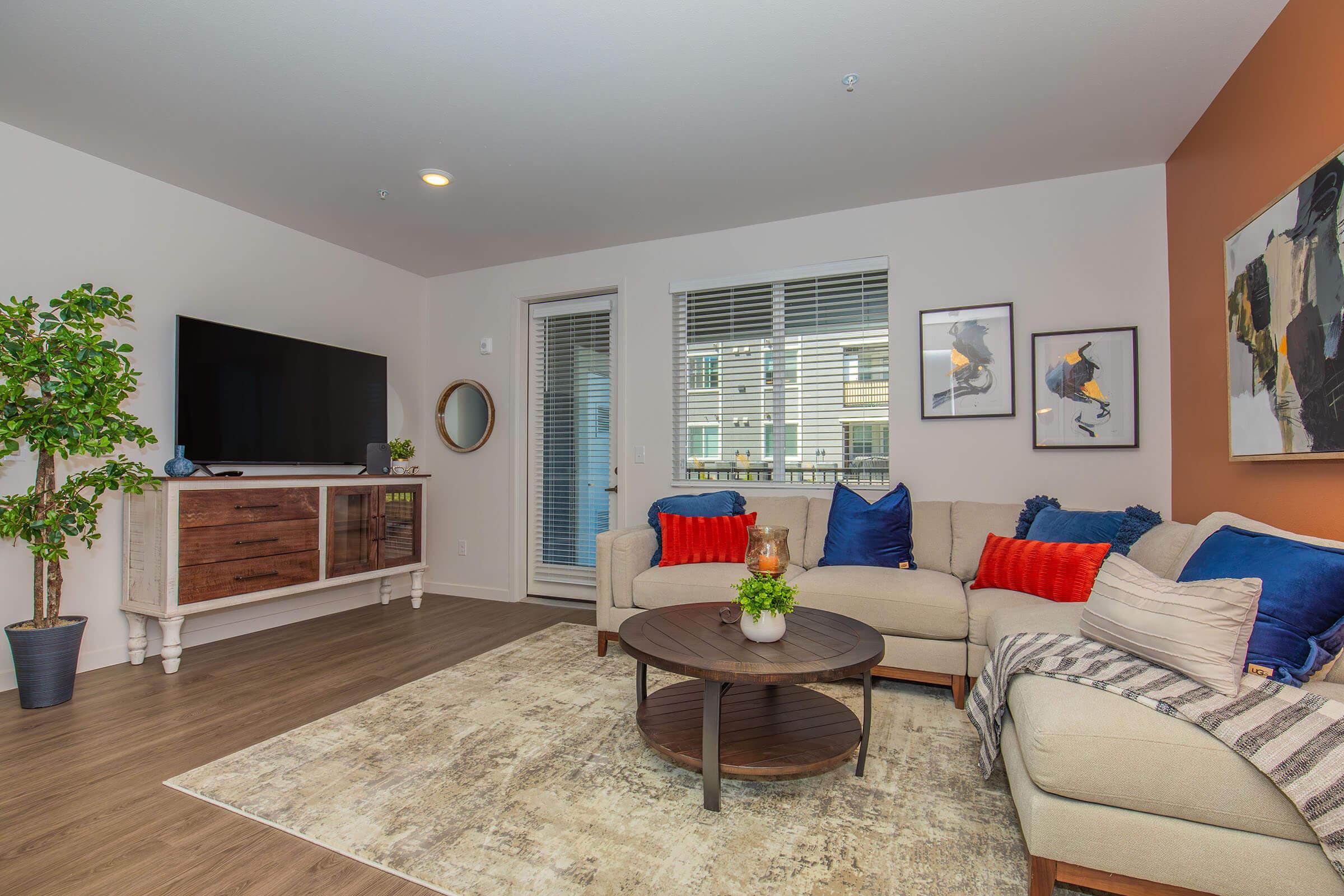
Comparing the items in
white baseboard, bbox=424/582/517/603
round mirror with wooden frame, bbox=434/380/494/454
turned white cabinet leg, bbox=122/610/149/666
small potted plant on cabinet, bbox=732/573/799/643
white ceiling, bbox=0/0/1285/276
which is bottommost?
white baseboard, bbox=424/582/517/603

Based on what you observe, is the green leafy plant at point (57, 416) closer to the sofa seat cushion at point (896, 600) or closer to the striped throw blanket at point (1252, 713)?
the sofa seat cushion at point (896, 600)

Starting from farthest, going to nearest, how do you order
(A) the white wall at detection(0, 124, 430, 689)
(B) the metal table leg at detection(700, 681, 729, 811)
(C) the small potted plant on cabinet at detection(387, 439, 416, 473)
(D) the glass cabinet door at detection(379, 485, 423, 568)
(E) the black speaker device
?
(C) the small potted plant on cabinet at detection(387, 439, 416, 473) < (E) the black speaker device < (D) the glass cabinet door at detection(379, 485, 423, 568) < (A) the white wall at detection(0, 124, 430, 689) < (B) the metal table leg at detection(700, 681, 729, 811)

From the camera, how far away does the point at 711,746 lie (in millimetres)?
1835

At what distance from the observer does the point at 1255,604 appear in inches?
60.0

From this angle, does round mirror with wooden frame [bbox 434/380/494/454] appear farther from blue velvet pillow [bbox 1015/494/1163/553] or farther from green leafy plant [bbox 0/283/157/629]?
blue velvet pillow [bbox 1015/494/1163/553]

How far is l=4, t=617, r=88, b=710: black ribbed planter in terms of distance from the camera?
2.62 metres

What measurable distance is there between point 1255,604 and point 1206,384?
1724 millimetres

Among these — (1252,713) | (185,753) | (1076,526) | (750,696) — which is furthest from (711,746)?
(1076,526)

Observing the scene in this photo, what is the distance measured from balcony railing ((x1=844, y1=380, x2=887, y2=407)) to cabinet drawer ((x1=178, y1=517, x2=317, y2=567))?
335 cm

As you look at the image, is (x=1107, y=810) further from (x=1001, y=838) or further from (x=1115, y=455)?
(x=1115, y=455)

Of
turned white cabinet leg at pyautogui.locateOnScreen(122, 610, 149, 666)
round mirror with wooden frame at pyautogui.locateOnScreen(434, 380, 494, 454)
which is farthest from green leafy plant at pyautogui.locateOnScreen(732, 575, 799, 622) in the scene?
round mirror with wooden frame at pyautogui.locateOnScreen(434, 380, 494, 454)

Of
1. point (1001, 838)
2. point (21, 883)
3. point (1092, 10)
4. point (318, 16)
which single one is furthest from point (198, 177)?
point (1001, 838)

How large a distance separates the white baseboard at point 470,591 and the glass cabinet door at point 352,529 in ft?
2.92

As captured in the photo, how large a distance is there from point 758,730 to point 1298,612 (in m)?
1.53
